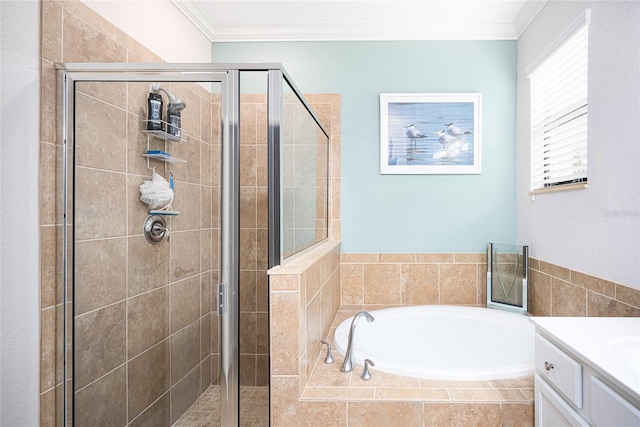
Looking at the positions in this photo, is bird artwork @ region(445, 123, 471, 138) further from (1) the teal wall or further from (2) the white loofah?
(2) the white loofah

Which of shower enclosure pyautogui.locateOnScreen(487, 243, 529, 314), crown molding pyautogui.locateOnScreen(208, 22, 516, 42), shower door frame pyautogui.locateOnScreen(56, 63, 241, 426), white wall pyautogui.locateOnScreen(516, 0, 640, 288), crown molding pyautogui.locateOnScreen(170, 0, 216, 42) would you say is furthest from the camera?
crown molding pyautogui.locateOnScreen(208, 22, 516, 42)

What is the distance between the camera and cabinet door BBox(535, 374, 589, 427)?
1111mm

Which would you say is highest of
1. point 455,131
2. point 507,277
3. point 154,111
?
point 455,131

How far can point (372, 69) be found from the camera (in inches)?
107

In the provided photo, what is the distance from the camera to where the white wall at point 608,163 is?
58.5 inches

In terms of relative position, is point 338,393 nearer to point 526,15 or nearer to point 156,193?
point 156,193

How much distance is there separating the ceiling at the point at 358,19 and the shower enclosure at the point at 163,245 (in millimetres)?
1310

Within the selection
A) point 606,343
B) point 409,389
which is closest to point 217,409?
point 409,389

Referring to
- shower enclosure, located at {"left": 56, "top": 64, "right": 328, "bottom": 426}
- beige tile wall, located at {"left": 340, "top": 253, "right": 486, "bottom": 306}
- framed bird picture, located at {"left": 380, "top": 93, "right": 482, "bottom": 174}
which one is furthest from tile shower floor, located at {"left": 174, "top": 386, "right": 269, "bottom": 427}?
framed bird picture, located at {"left": 380, "top": 93, "right": 482, "bottom": 174}

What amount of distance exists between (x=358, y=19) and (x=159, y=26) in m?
1.34

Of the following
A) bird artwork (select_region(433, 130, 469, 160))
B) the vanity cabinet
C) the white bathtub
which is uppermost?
bird artwork (select_region(433, 130, 469, 160))

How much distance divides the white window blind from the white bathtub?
920 mm

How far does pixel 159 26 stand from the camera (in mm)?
2086

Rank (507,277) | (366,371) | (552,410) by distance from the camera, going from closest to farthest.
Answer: (552,410), (366,371), (507,277)
